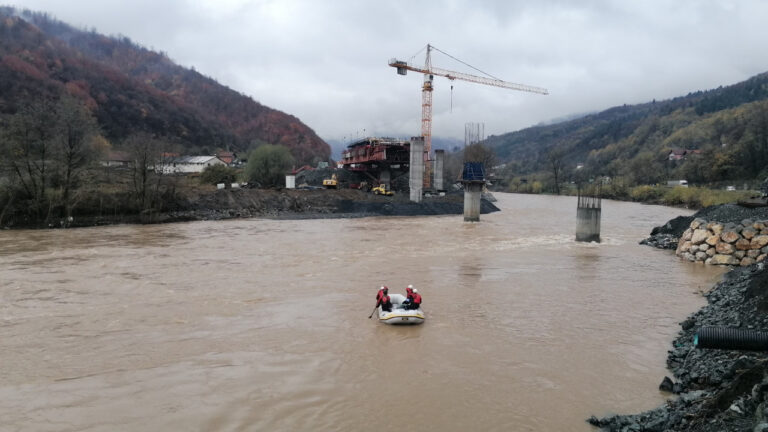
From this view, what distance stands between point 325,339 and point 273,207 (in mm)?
43250

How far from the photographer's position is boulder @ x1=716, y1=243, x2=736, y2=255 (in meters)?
24.7

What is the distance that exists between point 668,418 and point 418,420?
440 centimetres

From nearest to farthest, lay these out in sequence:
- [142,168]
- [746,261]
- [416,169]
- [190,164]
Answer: [746,261] < [142,168] < [416,169] < [190,164]

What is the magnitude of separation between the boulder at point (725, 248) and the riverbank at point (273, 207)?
117 feet

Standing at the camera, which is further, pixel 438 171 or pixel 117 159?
pixel 438 171

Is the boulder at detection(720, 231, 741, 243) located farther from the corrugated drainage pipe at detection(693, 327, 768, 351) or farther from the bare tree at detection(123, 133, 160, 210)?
the bare tree at detection(123, 133, 160, 210)

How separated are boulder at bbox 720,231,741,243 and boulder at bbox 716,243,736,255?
23 cm

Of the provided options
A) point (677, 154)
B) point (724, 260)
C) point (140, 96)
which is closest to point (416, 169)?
point (724, 260)

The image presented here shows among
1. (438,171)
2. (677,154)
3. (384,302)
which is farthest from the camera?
(677,154)

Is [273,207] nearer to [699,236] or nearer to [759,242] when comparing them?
[699,236]

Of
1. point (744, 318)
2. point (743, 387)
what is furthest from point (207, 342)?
point (744, 318)

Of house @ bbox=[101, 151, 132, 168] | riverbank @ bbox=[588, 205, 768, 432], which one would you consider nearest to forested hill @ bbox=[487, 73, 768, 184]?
riverbank @ bbox=[588, 205, 768, 432]

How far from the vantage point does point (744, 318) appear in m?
12.9

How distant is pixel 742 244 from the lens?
24.2m
